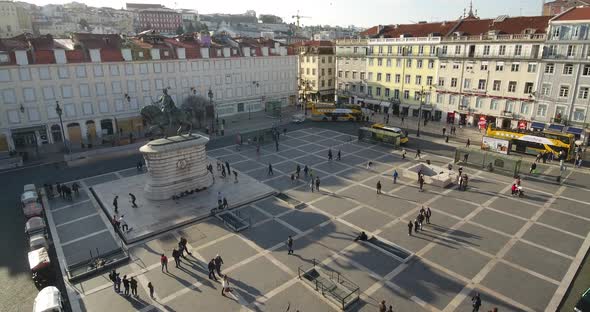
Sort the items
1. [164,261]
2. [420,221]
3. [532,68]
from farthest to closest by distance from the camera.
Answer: [532,68] < [420,221] < [164,261]

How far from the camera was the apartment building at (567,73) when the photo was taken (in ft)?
146

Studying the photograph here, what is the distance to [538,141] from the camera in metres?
43.1

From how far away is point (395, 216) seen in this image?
1164 inches

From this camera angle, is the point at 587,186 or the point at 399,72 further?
the point at 399,72

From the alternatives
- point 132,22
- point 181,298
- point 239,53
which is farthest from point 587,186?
point 132,22

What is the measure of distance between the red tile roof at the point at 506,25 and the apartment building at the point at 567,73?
3.58 metres

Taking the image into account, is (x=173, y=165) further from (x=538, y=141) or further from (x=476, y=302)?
(x=538, y=141)

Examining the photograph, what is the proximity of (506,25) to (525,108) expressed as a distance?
511 inches

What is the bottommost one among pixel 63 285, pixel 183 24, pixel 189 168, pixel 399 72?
pixel 63 285

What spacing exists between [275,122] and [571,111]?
42.2 m

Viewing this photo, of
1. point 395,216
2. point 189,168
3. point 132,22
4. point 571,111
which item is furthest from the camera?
point 132,22

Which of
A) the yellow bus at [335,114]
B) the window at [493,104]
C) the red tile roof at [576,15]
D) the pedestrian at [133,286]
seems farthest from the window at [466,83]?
the pedestrian at [133,286]

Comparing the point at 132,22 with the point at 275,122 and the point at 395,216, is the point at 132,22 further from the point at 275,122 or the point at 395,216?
the point at 395,216

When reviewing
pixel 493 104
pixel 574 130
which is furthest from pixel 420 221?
pixel 493 104
